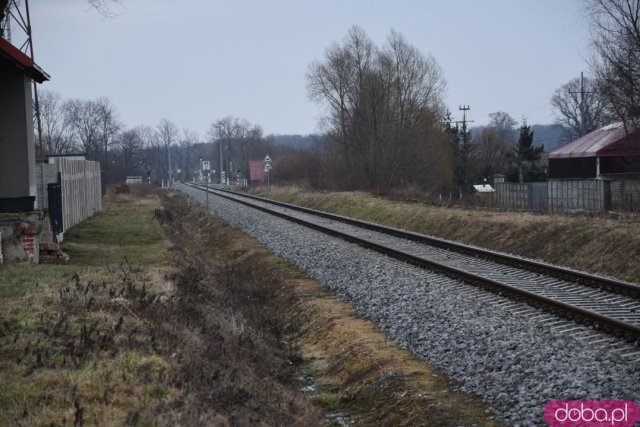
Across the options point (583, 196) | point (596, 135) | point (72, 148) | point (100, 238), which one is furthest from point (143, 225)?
point (72, 148)

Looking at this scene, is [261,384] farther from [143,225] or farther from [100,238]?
[143,225]

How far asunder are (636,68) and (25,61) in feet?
60.3

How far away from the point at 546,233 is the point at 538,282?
5971mm

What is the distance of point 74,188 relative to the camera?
27.3 m

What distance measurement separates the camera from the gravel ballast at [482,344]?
7277 millimetres

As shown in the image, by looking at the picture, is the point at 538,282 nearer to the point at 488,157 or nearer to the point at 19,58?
the point at 19,58

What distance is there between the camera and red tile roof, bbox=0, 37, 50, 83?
52.2 ft

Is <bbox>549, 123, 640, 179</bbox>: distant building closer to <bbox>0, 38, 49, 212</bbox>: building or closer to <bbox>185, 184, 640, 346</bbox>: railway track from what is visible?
<bbox>185, 184, 640, 346</bbox>: railway track

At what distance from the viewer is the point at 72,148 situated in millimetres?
102500

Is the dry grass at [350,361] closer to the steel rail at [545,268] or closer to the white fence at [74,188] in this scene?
the steel rail at [545,268]

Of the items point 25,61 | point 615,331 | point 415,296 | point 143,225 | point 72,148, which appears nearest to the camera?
point 615,331

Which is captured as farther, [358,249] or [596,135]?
[596,135]

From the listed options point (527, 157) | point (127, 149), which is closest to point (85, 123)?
point (127, 149)

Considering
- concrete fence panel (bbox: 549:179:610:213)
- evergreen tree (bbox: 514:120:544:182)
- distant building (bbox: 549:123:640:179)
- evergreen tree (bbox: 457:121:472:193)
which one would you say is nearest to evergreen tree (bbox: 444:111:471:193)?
evergreen tree (bbox: 457:121:472:193)
